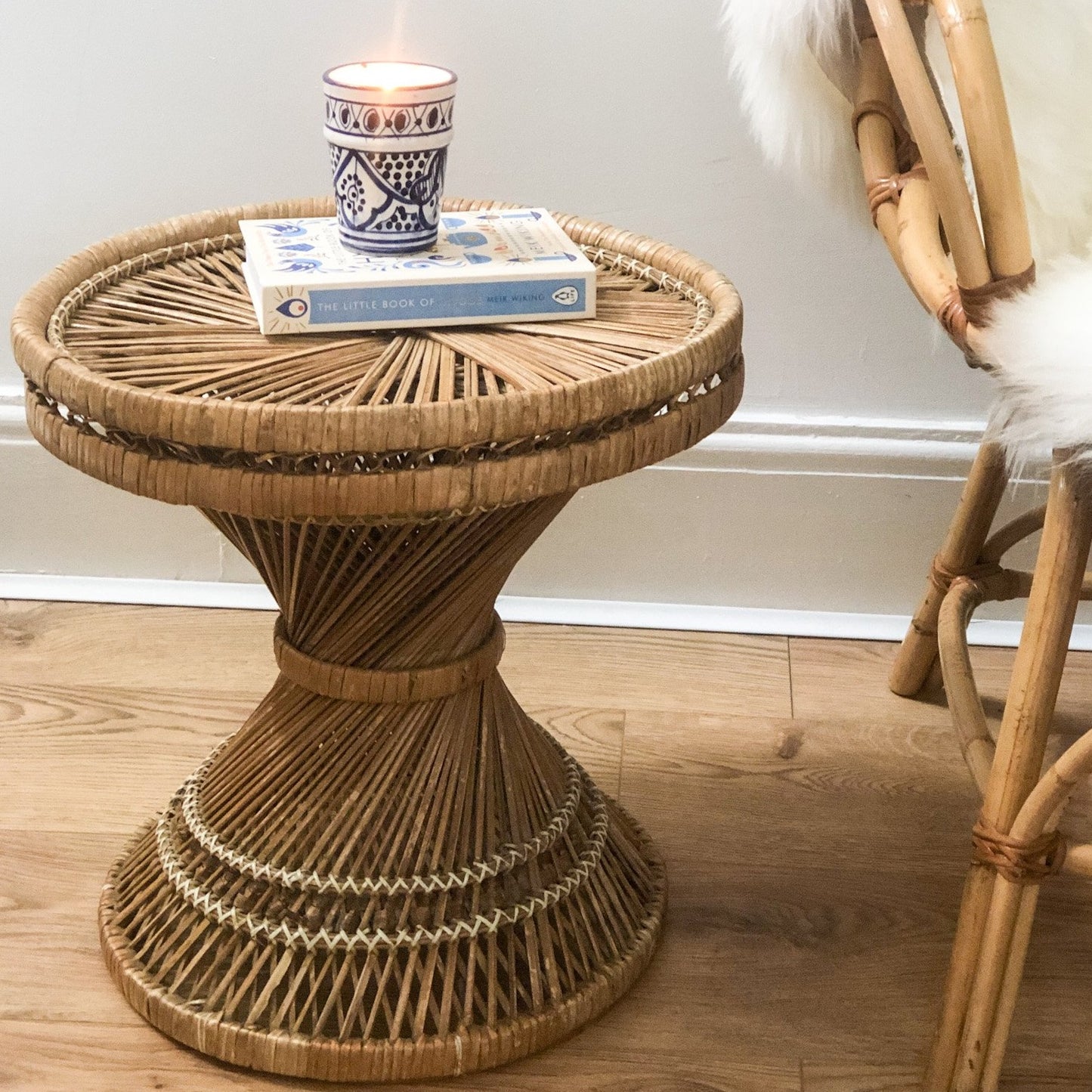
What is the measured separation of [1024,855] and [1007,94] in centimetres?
51

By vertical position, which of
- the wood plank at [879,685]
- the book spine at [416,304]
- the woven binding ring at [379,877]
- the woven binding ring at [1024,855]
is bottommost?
the wood plank at [879,685]

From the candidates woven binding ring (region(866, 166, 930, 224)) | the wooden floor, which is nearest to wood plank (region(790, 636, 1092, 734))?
the wooden floor

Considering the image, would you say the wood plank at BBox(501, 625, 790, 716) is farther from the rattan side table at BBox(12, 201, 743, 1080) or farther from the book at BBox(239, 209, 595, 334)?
the book at BBox(239, 209, 595, 334)

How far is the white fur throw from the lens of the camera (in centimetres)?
91

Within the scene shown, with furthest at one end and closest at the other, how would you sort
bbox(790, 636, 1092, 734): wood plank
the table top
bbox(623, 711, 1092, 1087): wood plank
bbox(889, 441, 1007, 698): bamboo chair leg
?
bbox(790, 636, 1092, 734): wood plank → bbox(889, 441, 1007, 698): bamboo chair leg → bbox(623, 711, 1092, 1087): wood plank → the table top

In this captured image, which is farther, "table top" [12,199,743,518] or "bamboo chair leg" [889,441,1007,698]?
"bamboo chair leg" [889,441,1007,698]

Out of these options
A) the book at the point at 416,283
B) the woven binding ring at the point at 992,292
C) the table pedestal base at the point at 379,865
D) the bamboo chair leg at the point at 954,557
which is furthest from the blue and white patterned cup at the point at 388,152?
the bamboo chair leg at the point at 954,557

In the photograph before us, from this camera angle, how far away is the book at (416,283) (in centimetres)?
86

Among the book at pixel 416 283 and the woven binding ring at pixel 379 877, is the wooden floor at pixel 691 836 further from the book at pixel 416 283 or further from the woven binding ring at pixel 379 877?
the book at pixel 416 283

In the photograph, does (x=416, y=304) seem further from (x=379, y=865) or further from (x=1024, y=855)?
(x=1024, y=855)

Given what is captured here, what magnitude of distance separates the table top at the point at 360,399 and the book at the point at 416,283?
0.04 feet

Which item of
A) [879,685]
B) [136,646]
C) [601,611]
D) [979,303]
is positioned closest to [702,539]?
[601,611]

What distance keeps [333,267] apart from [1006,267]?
1.32ft

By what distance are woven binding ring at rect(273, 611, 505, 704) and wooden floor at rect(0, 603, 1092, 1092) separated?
10.1 inches
